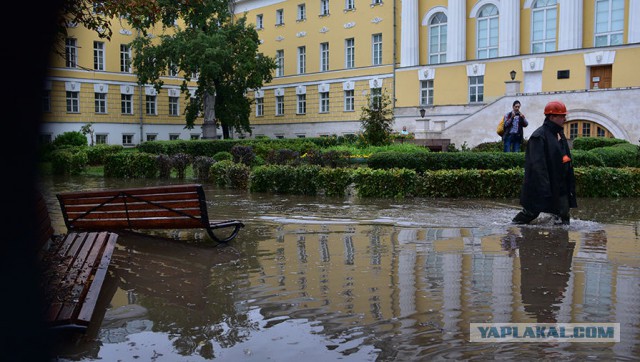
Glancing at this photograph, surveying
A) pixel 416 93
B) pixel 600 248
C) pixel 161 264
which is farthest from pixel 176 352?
pixel 416 93

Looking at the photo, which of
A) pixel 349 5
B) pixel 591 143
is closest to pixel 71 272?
pixel 591 143

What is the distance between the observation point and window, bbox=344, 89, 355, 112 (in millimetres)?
46875

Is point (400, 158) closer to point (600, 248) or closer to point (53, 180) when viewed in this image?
point (600, 248)

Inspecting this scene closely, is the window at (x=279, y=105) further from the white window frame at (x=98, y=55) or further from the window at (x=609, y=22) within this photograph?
the window at (x=609, y=22)

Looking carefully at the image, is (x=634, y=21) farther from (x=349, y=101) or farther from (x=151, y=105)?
(x=151, y=105)

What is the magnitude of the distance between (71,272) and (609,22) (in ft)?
113

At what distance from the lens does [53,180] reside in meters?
23.3

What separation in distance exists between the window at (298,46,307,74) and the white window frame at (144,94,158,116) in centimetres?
1122

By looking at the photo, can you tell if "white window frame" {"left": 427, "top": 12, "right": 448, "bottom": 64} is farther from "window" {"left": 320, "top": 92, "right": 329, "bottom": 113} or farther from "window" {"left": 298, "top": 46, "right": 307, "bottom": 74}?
"window" {"left": 298, "top": 46, "right": 307, "bottom": 74}

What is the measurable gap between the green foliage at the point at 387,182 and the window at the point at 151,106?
123 ft

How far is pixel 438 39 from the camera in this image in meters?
41.5

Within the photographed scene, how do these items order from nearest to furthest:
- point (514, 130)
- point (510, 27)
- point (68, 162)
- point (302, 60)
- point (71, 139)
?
point (514, 130) → point (68, 162) → point (71, 139) → point (510, 27) → point (302, 60)

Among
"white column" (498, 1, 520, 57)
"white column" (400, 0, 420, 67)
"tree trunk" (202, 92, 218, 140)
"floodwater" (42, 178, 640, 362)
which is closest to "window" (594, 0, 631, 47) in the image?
"white column" (498, 1, 520, 57)

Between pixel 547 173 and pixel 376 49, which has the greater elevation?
pixel 376 49
